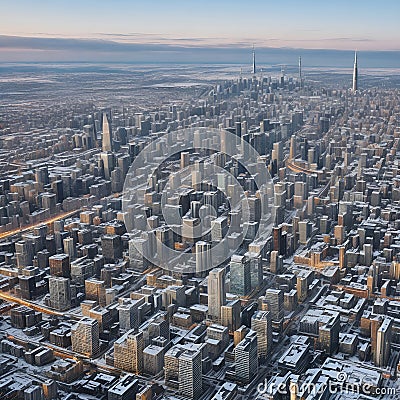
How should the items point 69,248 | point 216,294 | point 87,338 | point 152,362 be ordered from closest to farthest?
point 152,362, point 87,338, point 216,294, point 69,248

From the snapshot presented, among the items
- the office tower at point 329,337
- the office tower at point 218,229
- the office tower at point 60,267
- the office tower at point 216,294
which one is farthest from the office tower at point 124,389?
the office tower at point 218,229

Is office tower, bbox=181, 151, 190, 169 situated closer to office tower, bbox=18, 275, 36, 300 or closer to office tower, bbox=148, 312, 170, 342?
office tower, bbox=18, 275, 36, 300

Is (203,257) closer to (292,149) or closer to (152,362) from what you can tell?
(152,362)

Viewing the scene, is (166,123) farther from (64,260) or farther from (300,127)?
(64,260)

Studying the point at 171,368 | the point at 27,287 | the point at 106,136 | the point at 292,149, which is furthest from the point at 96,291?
the point at 106,136

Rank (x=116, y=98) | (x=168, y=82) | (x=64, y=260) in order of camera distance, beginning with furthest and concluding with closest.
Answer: (x=168, y=82), (x=116, y=98), (x=64, y=260)

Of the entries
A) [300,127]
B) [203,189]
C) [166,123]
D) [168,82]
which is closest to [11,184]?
[203,189]

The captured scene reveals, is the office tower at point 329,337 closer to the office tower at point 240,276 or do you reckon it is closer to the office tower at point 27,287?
the office tower at point 240,276
